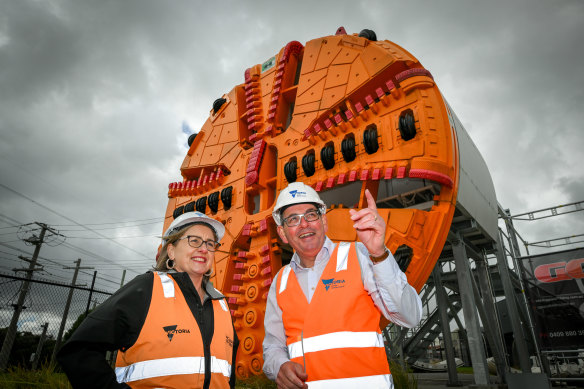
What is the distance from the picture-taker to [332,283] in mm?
2051

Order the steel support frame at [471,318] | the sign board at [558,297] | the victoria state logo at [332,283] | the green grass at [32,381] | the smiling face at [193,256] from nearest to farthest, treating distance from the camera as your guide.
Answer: the victoria state logo at [332,283] < the smiling face at [193,256] < the green grass at [32,381] < the steel support frame at [471,318] < the sign board at [558,297]

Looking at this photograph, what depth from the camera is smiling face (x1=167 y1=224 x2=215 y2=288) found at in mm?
2256

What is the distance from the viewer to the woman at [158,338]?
1509 millimetres

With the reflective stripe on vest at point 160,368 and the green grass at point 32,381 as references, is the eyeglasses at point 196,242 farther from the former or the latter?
the green grass at point 32,381

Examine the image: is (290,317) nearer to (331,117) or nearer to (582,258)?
(331,117)

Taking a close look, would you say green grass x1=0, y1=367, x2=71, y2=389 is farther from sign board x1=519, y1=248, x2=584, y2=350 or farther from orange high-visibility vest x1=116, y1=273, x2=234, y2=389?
sign board x1=519, y1=248, x2=584, y2=350

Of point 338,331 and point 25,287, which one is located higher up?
point 25,287

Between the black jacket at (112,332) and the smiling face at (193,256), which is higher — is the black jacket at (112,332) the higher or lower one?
the lower one

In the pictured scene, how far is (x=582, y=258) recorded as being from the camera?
680 cm

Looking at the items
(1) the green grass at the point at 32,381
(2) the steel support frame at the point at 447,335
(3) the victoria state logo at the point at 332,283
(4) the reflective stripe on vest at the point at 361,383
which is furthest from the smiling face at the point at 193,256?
(2) the steel support frame at the point at 447,335

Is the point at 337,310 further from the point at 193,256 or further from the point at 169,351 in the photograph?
the point at 193,256

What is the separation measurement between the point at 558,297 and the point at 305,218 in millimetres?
7434

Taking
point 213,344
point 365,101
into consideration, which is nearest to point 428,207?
point 365,101

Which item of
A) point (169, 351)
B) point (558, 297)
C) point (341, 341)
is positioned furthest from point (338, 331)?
point (558, 297)
